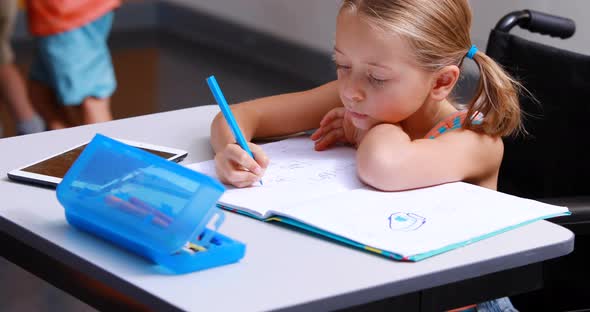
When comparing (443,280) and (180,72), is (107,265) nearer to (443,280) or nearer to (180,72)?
(443,280)

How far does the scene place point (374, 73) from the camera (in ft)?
4.45

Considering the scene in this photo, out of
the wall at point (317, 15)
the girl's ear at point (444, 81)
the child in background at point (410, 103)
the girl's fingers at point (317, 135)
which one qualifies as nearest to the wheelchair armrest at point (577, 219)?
the child in background at point (410, 103)

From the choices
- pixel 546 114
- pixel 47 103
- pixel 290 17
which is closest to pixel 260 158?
pixel 546 114

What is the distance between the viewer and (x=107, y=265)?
1076 mm

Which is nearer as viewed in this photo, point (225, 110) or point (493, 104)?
point (225, 110)

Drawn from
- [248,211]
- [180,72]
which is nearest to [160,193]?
[248,211]

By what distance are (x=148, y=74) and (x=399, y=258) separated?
3.83 meters

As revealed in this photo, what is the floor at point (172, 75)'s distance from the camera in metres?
4.29

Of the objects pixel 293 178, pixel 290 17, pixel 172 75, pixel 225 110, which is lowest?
pixel 172 75

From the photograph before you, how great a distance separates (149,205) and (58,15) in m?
2.37

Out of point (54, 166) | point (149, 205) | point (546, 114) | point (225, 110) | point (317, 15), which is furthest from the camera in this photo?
point (317, 15)

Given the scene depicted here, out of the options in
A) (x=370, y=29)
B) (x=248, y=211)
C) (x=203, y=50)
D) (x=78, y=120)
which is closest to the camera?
(x=248, y=211)

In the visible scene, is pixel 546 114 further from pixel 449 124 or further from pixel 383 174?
pixel 383 174

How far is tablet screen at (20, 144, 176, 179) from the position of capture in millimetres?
1363
